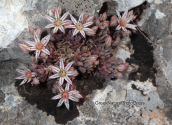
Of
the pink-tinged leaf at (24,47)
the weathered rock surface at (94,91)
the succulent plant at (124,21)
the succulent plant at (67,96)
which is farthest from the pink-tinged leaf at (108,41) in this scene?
the pink-tinged leaf at (24,47)

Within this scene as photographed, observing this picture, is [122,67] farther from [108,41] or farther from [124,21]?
[124,21]

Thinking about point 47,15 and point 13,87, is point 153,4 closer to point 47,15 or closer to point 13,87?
point 47,15

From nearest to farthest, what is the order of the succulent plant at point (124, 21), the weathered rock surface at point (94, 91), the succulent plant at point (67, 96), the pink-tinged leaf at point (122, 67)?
the succulent plant at point (67, 96) → the weathered rock surface at point (94, 91) → the pink-tinged leaf at point (122, 67) → the succulent plant at point (124, 21)

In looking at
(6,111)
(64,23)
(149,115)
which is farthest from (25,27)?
(149,115)

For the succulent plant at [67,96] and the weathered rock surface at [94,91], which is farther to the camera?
the weathered rock surface at [94,91]

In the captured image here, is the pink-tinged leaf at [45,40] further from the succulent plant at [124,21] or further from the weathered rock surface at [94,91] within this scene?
the succulent plant at [124,21]

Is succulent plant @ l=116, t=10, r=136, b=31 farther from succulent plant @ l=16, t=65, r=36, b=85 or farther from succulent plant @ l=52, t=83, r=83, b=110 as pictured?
succulent plant @ l=16, t=65, r=36, b=85
